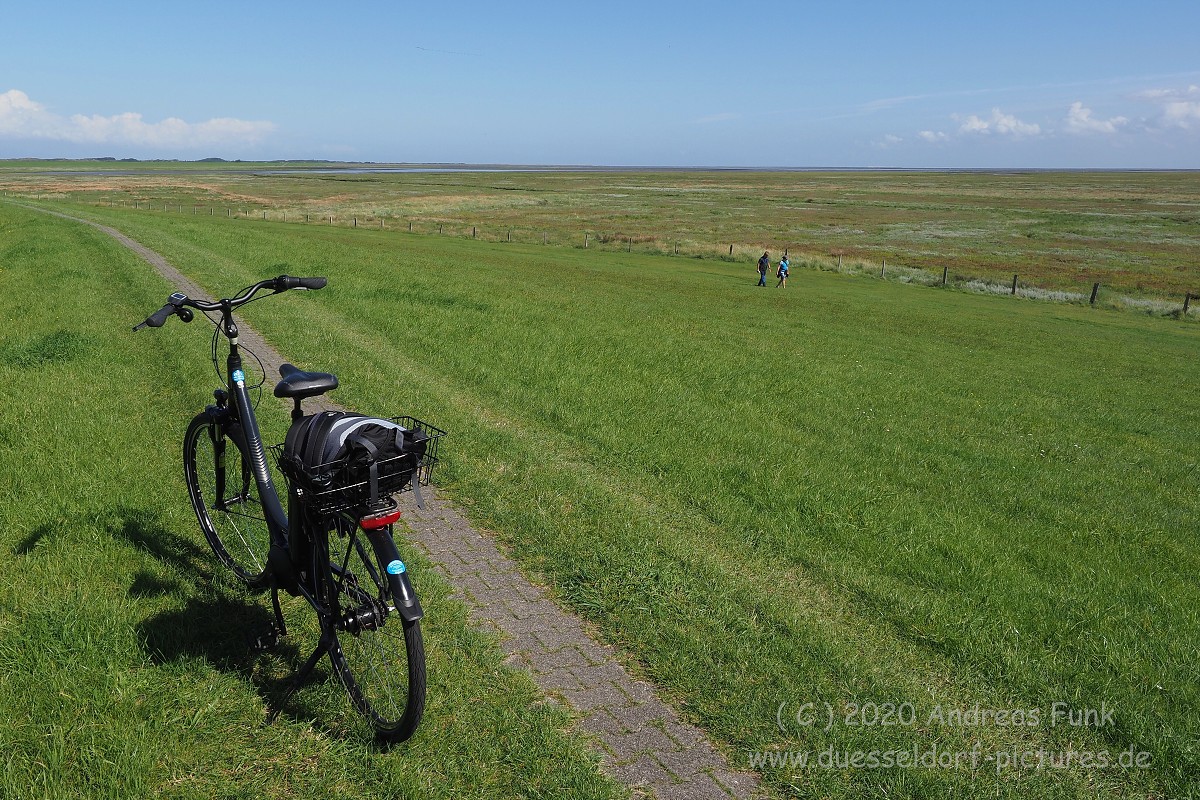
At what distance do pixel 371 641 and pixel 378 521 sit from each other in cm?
80

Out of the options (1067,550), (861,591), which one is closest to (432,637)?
(861,591)

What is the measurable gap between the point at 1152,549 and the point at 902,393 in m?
6.49

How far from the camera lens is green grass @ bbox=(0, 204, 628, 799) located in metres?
3.65

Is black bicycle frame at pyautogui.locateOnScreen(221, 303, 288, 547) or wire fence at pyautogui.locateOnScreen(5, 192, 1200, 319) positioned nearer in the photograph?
black bicycle frame at pyautogui.locateOnScreen(221, 303, 288, 547)

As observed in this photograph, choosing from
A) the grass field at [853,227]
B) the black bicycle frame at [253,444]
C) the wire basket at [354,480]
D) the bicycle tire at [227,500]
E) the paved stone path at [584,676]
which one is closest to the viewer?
the wire basket at [354,480]

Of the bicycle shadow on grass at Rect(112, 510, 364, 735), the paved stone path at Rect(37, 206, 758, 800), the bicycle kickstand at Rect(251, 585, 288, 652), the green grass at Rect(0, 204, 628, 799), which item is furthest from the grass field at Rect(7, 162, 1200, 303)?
the bicycle kickstand at Rect(251, 585, 288, 652)

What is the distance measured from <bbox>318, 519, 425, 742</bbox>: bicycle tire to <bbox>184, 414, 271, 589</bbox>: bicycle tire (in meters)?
1.05

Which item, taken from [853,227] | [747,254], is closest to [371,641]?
[747,254]

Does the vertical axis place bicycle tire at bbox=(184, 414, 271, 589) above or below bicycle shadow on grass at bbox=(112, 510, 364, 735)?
above

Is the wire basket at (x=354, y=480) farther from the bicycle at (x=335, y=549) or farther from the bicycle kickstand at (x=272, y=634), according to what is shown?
the bicycle kickstand at (x=272, y=634)

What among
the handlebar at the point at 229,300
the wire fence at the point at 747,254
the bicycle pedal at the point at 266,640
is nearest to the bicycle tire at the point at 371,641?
the bicycle pedal at the point at 266,640

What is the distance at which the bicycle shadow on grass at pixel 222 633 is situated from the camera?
4.24m

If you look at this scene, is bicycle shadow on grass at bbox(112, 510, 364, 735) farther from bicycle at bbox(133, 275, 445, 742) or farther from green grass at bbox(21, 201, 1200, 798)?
green grass at bbox(21, 201, 1200, 798)

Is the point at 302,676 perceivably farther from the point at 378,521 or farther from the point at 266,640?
the point at 378,521
